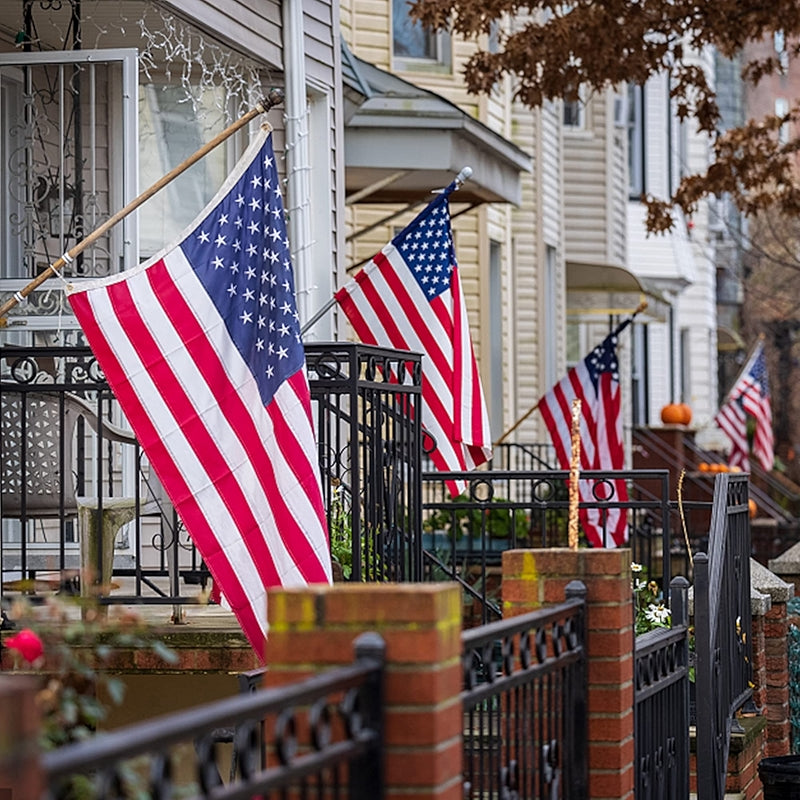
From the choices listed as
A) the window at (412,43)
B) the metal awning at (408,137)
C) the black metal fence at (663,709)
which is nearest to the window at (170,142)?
the metal awning at (408,137)

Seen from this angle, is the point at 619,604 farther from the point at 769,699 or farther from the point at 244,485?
the point at 769,699

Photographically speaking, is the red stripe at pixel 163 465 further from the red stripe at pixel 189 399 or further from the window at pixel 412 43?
the window at pixel 412 43

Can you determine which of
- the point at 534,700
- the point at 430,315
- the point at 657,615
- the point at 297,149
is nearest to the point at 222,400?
the point at 534,700

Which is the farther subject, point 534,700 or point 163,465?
point 163,465

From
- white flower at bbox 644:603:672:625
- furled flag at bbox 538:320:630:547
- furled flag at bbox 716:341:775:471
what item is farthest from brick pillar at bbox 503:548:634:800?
furled flag at bbox 716:341:775:471

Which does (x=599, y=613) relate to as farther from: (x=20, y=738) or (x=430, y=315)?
(x=430, y=315)

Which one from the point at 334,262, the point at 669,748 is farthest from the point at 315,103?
the point at 669,748

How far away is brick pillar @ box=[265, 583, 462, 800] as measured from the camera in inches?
145

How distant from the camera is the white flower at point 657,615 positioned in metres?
8.84

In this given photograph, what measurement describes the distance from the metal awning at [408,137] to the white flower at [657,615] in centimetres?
534

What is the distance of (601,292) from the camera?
79.7 ft

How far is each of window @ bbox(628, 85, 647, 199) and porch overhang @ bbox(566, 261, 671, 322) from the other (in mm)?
5806

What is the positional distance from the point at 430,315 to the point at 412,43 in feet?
31.9

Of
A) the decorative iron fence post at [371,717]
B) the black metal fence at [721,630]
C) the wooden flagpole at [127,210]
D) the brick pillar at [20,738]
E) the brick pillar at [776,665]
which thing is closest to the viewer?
the brick pillar at [20,738]
